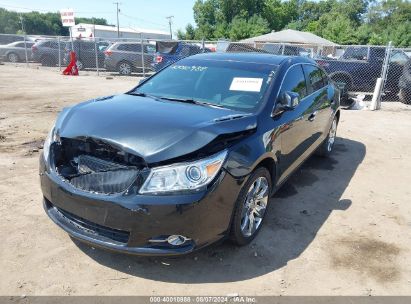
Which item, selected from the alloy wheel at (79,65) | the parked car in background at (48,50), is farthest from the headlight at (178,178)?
the parked car in background at (48,50)

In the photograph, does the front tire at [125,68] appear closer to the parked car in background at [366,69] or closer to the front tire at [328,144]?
the parked car in background at [366,69]

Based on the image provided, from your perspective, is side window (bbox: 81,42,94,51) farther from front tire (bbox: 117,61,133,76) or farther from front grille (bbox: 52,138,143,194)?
front grille (bbox: 52,138,143,194)

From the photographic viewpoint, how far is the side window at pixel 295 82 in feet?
13.7

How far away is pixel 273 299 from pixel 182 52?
14878mm

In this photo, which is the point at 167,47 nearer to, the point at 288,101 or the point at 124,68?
the point at 124,68

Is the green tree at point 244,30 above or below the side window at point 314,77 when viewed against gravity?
above

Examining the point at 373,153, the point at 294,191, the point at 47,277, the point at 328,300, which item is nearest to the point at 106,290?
the point at 47,277

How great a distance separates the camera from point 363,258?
3465mm

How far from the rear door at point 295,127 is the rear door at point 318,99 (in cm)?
14

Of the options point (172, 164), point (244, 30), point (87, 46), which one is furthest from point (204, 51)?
point (244, 30)

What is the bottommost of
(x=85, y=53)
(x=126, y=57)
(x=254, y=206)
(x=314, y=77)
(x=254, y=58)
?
(x=254, y=206)

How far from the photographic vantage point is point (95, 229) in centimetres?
293

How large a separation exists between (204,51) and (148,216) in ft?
42.4

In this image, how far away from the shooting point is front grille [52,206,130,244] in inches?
111
